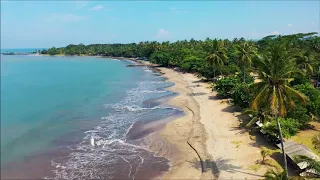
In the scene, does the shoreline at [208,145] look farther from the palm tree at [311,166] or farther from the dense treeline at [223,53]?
the dense treeline at [223,53]

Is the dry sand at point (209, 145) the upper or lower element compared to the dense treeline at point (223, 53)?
lower

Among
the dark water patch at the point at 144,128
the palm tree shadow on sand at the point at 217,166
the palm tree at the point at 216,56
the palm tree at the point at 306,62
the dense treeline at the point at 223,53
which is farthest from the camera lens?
the palm tree at the point at 216,56

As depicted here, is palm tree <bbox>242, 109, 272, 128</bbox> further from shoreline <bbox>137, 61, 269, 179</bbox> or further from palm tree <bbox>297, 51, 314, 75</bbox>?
palm tree <bbox>297, 51, 314, 75</bbox>

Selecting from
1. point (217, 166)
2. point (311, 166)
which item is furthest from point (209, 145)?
point (311, 166)

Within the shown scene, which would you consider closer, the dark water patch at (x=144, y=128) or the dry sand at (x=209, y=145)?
the dry sand at (x=209, y=145)

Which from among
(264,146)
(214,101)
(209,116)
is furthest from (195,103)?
(264,146)

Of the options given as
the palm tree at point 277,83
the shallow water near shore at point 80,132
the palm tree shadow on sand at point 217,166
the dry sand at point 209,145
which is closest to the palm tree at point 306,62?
the dry sand at point 209,145

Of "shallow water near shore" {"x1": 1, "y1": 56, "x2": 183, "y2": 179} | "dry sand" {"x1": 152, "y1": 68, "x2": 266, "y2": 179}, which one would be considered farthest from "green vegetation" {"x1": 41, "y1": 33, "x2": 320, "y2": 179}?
"shallow water near shore" {"x1": 1, "y1": 56, "x2": 183, "y2": 179}

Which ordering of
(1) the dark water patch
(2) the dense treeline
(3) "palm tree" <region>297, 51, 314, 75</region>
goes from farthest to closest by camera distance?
(2) the dense treeline → (3) "palm tree" <region>297, 51, 314, 75</region> → (1) the dark water patch
